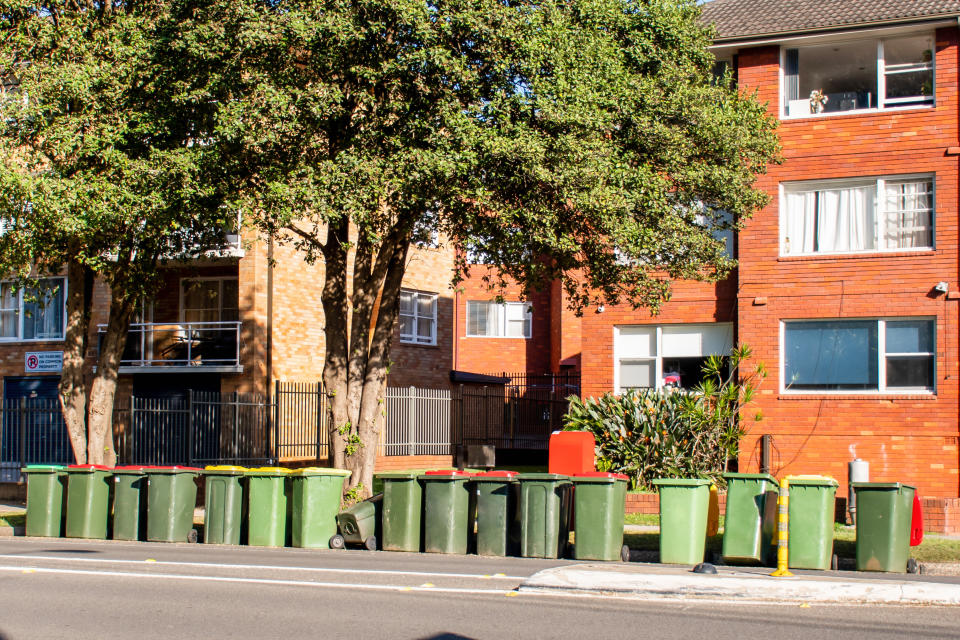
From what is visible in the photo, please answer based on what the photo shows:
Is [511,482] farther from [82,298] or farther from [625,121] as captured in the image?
[82,298]

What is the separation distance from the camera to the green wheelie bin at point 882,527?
11.6 meters

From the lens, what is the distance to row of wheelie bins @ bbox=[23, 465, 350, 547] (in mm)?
13977

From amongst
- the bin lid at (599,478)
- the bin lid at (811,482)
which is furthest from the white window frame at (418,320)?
the bin lid at (811,482)

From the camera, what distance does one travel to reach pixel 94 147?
1560cm

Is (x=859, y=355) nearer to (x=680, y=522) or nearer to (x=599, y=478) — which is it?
(x=680, y=522)

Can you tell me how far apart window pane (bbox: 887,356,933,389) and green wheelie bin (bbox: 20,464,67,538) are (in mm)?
13559

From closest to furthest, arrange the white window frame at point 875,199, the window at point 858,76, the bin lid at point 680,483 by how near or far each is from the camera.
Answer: the bin lid at point 680,483
the white window frame at point 875,199
the window at point 858,76

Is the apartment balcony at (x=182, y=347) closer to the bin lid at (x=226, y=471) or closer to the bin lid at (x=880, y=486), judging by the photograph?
the bin lid at (x=226, y=471)

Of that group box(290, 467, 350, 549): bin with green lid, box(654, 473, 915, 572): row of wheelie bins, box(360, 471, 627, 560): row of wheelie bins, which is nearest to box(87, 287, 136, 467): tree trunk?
box(290, 467, 350, 549): bin with green lid

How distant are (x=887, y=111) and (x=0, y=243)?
1494cm

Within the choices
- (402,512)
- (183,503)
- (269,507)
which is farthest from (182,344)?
(402,512)

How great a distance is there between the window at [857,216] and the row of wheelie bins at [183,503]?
33.0 feet

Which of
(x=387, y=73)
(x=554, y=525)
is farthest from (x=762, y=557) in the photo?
(x=387, y=73)

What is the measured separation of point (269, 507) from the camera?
14.2m
